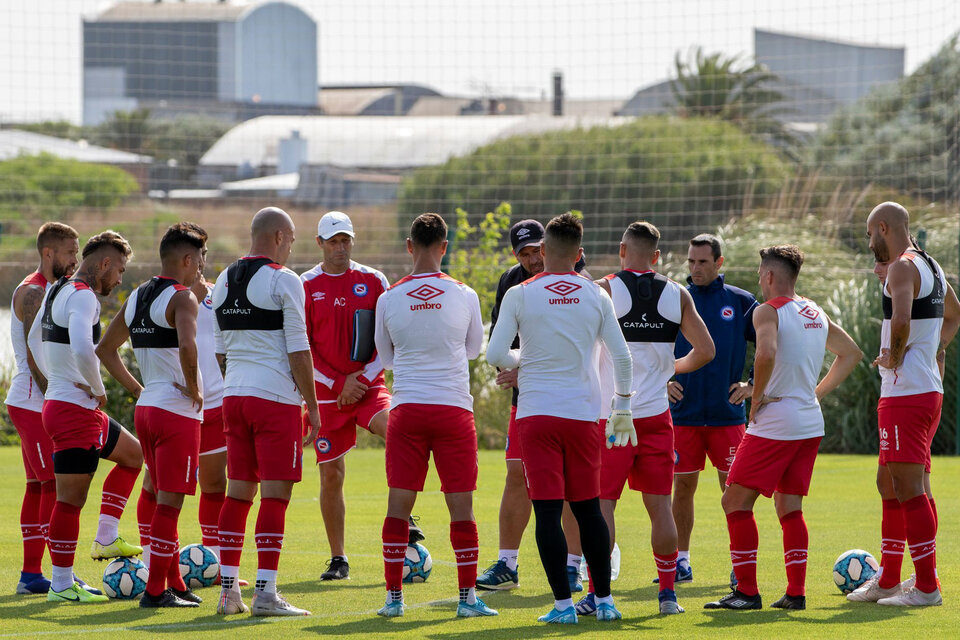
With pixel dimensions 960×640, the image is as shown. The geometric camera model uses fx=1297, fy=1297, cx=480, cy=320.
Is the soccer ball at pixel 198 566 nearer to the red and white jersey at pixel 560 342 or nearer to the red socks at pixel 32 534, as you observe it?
the red socks at pixel 32 534

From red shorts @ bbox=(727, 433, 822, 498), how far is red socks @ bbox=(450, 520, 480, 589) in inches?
60.6

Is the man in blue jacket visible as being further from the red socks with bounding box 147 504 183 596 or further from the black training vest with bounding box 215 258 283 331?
the red socks with bounding box 147 504 183 596

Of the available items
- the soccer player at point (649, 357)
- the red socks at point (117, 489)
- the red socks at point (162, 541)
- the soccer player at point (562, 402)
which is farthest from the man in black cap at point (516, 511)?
the red socks at point (117, 489)

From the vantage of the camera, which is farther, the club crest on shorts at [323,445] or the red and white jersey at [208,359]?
the club crest on shorts at [323,445]

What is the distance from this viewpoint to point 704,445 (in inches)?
354

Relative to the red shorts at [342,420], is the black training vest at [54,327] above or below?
above

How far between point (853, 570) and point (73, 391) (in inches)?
197

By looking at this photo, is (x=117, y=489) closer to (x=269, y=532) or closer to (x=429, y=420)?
(x=269, y=532)

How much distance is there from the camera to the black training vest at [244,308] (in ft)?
24.5

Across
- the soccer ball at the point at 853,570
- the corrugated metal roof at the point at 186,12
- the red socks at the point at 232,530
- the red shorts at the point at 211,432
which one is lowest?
the soccer ball at the point at 853,570

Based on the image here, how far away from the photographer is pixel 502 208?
20547mm

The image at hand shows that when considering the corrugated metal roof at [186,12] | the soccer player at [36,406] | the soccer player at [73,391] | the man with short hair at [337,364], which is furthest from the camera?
the corrugated metal roof at [186,12]

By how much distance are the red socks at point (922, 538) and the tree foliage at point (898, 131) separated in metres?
18.8

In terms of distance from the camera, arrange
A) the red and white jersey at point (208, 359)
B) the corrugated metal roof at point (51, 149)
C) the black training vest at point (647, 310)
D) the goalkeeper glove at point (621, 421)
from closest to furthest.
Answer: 1. the goalkeeper glove at point (621, 421)
2. the black training vest at point (647, 310)
3. the red and white jersey at point (208, 359)
4. the corrugated metal roof at point (51, 149)
